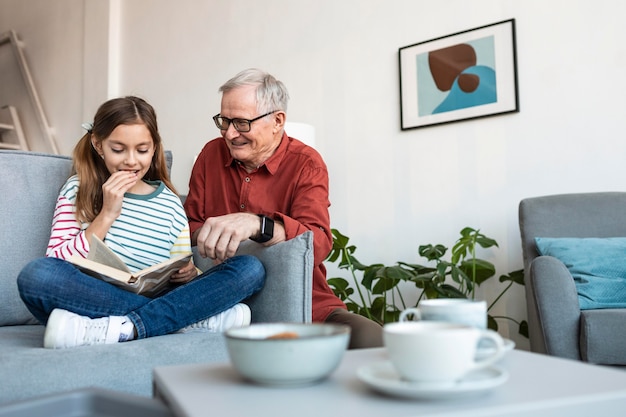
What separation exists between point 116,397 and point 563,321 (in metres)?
1.78

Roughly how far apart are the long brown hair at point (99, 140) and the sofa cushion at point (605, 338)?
1534mm

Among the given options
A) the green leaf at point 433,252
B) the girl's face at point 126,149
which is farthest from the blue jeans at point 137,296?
the green leaf at point 433,252

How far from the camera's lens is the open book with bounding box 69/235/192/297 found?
149 cm

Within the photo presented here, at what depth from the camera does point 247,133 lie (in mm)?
2033

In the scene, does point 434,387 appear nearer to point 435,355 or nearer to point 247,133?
point 435,355

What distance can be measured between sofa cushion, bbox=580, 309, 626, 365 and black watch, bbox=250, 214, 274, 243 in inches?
43.4

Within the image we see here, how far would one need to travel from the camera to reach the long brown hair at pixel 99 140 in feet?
6.13

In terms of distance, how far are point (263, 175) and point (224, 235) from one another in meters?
0.55

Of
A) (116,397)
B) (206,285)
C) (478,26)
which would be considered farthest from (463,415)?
(478,26)

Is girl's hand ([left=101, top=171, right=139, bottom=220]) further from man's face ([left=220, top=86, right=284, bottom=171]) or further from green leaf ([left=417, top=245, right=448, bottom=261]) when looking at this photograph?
green leaf ([left=417, top=245, right=448, bottom=261])

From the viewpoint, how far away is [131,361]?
1.26m

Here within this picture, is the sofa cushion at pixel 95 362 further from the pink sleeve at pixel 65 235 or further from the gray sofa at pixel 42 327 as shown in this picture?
the pink sleeve at pixel 65 235

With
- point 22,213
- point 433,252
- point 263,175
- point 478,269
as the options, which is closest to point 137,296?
point 22,213

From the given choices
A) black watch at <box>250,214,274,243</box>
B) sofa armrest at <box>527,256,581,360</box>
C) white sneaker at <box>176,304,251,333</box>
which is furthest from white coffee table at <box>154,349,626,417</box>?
sofa armrest at <box>527,256,581,360</box>
